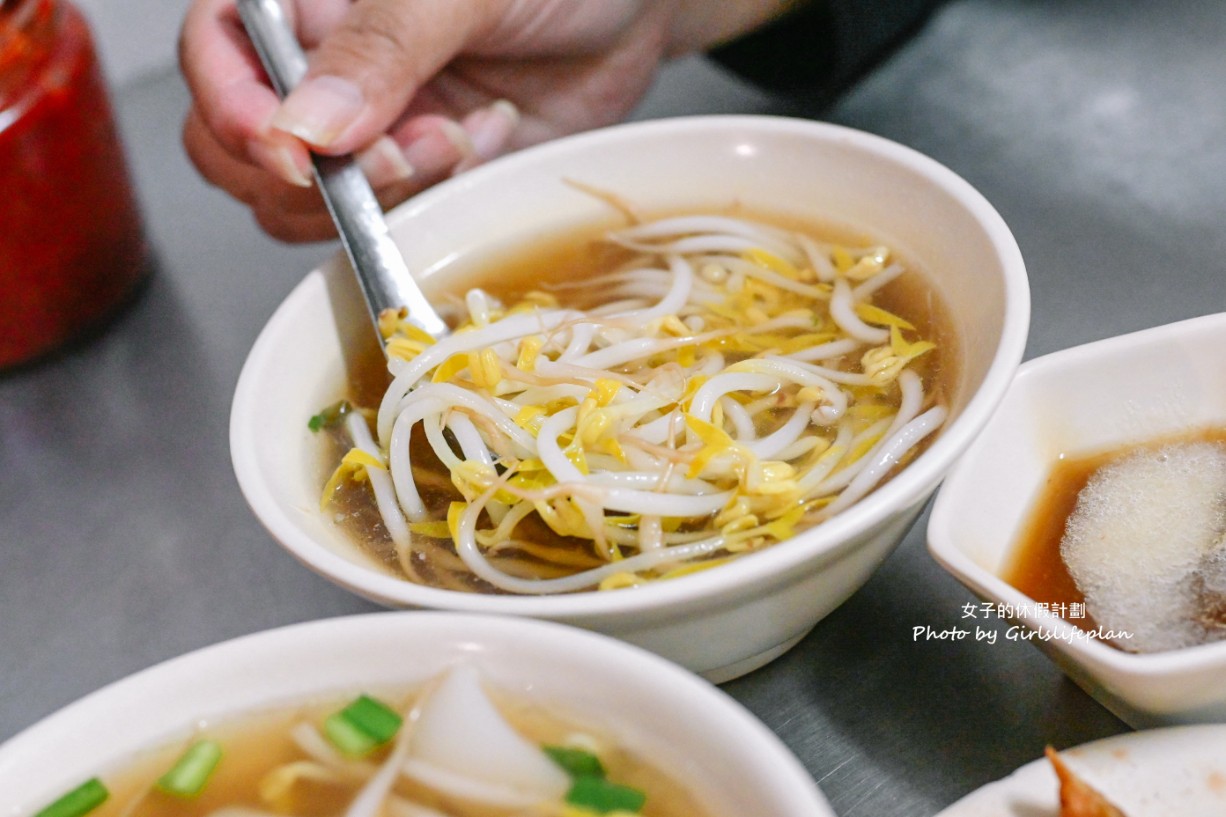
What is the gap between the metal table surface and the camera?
1.07 m

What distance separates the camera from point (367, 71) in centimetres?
146

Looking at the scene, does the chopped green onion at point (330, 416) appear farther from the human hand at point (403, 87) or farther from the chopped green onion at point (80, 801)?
the chopped green onion at point (80, 801)

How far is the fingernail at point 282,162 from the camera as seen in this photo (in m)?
1.47

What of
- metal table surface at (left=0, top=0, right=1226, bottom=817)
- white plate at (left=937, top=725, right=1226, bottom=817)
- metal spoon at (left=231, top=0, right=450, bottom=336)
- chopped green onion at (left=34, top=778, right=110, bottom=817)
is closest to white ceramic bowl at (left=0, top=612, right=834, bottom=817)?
chopped green onion at (left=34, top=778, right=110, bottom=817)

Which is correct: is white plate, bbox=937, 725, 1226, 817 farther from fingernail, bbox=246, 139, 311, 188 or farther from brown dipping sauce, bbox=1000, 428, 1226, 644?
fingernail, bbox=246, 139, 311, 188

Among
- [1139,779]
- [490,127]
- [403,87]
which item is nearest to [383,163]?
[403,87]

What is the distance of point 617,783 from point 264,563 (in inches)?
34.6

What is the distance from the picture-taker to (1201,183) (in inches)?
72.2

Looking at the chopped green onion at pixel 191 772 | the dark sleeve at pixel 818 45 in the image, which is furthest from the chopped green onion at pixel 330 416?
the dark sleeve at pixel 818 45

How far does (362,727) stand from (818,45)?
173 cm

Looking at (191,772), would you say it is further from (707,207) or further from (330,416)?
(707,207)

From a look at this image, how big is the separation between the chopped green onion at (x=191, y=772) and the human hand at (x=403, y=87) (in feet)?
2.88

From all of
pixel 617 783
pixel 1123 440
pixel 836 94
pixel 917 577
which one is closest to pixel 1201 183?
pixel 836 94

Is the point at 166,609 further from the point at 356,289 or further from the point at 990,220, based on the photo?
the point at 990,220
